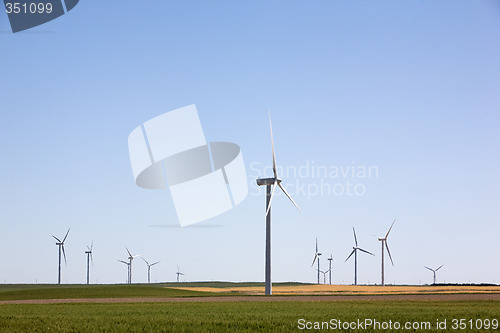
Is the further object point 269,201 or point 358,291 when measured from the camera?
point 358,291

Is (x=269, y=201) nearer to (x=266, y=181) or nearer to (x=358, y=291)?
(x=266, y=181)

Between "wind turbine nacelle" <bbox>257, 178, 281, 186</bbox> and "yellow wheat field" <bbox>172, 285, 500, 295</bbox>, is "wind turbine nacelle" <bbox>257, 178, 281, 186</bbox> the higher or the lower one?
the higher one

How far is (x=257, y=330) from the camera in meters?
35.5

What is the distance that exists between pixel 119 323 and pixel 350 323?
14.5 metres

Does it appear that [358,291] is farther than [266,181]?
Yes

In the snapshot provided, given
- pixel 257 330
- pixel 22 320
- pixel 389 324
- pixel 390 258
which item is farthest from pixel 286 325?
pixel 390 258

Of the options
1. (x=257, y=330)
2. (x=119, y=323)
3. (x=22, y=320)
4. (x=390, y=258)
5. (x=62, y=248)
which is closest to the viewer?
(x=257, y=330)

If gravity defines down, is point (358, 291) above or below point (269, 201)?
below

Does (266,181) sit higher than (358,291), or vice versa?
(266,181)

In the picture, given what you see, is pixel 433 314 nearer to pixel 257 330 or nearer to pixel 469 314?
pixel 469 314

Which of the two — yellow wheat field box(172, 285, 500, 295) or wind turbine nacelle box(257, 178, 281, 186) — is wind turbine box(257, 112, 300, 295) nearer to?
wind turbine nacelle box(257, 178, 281, 186)

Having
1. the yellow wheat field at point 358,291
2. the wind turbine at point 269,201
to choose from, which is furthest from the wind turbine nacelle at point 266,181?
the yellow wheat field at point 358,291

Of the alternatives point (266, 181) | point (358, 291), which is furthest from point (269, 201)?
point (358, 291)

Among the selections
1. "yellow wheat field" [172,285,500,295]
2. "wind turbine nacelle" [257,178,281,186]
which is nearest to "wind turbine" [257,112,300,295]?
"wind turbine nacelle" [257,178,281,186]
